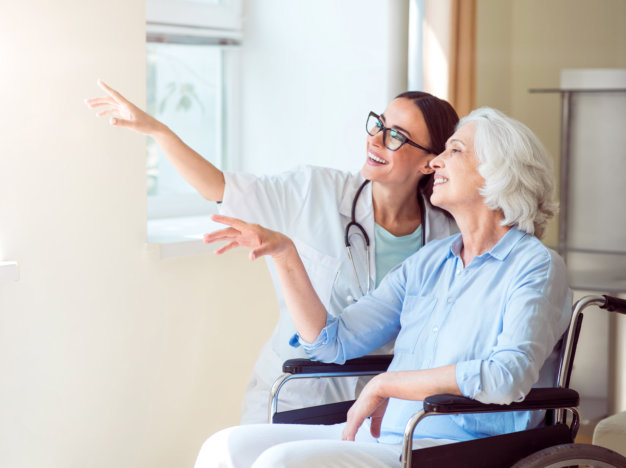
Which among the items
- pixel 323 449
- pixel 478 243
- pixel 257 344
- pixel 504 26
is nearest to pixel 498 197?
pixel 478 243

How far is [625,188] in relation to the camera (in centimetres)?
339

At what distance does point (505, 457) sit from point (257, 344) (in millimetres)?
1291

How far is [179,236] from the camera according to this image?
2.49 metres

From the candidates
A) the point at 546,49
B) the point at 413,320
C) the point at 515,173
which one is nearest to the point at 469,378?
the point at 413,320

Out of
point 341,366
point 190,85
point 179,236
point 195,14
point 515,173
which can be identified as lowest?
point 341,366

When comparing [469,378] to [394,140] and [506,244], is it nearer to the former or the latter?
[506,244]

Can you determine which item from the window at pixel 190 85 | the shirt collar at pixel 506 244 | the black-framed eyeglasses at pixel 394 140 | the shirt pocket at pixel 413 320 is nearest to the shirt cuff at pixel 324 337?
the shirt pocket at pixel 413 320

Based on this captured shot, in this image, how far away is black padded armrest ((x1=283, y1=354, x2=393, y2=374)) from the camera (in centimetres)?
185

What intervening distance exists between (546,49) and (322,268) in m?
2.38

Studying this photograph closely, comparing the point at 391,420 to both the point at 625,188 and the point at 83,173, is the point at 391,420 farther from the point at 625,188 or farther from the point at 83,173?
the point at 625,188

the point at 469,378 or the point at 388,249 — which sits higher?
the point at 388,249

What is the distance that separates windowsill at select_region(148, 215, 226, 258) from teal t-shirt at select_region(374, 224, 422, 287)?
0.57m

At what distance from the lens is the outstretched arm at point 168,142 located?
75.4 inches

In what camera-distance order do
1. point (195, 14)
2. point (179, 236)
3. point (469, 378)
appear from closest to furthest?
point (469, 378)
point (179, 236)
point (195, 14)
